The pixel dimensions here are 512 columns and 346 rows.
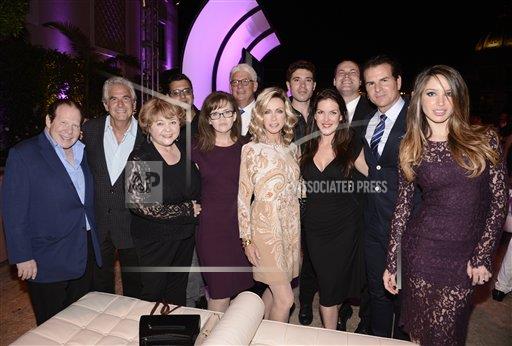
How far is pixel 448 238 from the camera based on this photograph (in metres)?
1.91

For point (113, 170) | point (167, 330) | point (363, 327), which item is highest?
point (113, 170)

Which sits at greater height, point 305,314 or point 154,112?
point 154,112

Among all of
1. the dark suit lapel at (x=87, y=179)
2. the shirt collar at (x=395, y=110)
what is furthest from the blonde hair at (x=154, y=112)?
the shirt collar at (x=395, y=110)

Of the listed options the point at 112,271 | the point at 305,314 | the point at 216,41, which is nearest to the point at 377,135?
the point at 305,314

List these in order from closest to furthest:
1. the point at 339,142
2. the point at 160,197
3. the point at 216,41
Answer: the point at 160,197 < the point at 339,142 < the point at 216,41

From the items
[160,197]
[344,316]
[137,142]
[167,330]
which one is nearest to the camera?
[167,330]

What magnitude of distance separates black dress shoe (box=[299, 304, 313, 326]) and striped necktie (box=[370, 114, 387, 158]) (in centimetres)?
161

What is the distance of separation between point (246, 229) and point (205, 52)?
580cm

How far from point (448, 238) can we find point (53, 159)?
7.71 feet

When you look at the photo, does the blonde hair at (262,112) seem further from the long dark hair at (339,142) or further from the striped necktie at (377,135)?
the striped necktie at (377,135)

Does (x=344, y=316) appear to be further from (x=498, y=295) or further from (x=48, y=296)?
(x=48, y=296)

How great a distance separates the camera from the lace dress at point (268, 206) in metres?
2.45

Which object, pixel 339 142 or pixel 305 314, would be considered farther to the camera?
pixel 305 314

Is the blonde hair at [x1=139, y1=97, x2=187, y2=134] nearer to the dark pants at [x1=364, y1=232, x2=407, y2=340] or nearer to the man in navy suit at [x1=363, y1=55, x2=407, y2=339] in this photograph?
the man in navy suit at [x1=363, y1=55, x2=407, y2=339]
